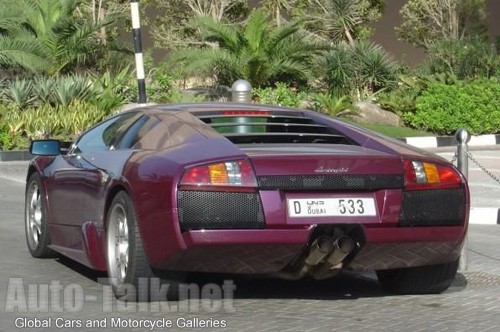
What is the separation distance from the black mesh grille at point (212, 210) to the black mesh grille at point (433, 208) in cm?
95

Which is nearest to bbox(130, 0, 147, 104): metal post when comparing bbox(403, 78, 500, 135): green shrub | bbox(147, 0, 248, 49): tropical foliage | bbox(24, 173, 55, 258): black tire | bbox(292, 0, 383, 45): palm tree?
bbox(403, 78, 500, 135): green shrub

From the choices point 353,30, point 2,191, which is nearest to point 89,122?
point 2,191

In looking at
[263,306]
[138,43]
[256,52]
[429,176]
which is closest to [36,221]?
[263,306]

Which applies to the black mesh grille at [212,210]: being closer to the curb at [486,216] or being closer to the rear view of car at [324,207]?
the rear view of car at [324,207]

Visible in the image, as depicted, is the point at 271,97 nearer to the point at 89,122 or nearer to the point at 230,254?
the point at 89,122

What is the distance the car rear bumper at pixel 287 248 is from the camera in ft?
21.8

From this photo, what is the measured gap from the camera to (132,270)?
23.0ft

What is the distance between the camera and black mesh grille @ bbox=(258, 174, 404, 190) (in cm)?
671

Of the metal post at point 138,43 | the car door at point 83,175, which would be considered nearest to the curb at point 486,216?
the car door at point 83,175

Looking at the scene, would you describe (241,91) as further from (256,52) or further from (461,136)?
(461,136)

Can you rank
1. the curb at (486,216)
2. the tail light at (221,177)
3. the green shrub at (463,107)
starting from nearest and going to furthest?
the tail light at (221,177) → the curb at (486,216) → the green shrub at (463,107)

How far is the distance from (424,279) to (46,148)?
9.49 ft

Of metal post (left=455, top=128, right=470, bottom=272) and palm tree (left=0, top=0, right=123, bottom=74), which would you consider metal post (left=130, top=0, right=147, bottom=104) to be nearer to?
palm tree (left=0, top=0, right=123, bottom=74)

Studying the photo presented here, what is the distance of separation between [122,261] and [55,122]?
50.2 ft
